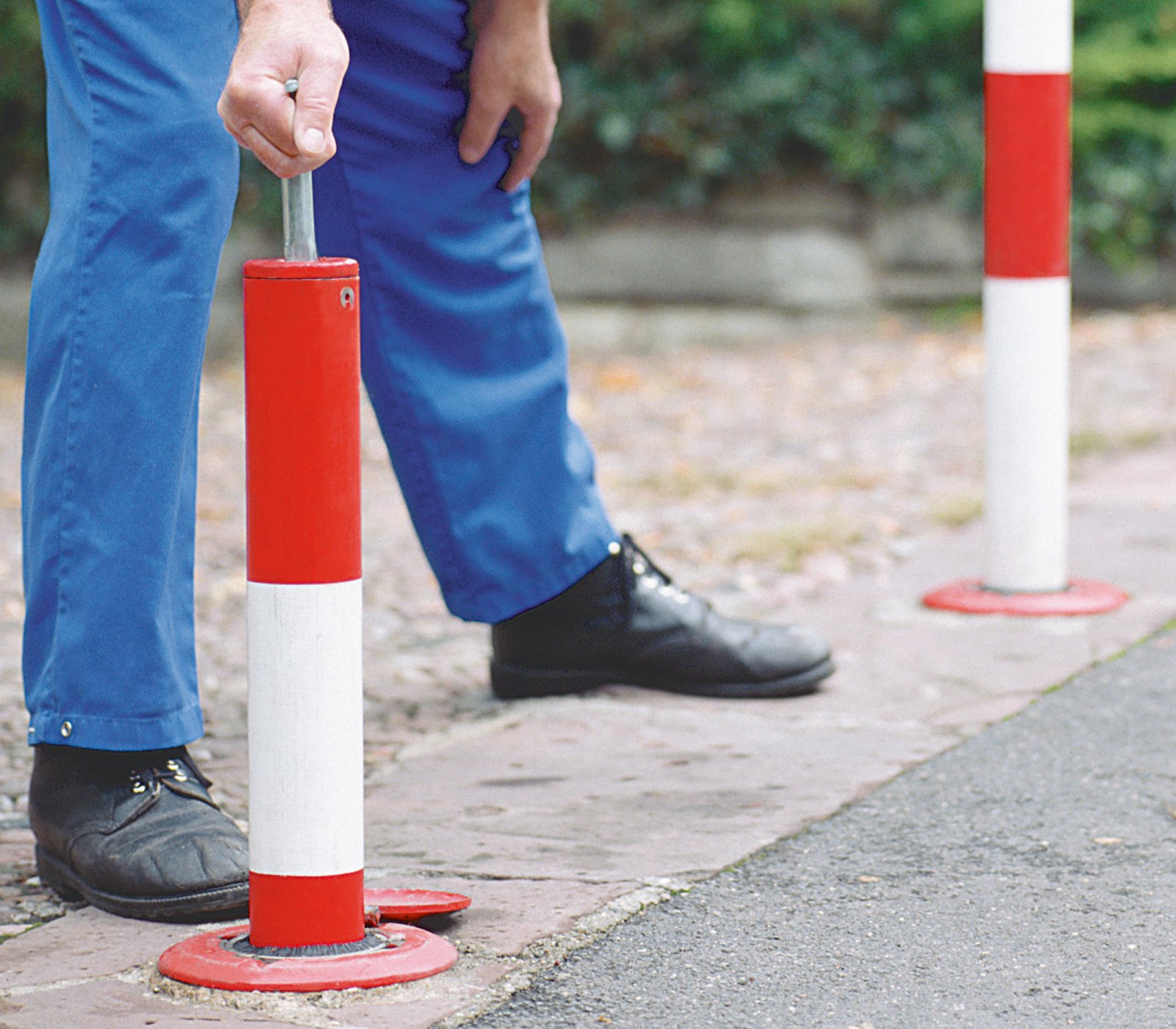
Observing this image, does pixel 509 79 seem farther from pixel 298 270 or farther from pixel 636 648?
pixel 298 270

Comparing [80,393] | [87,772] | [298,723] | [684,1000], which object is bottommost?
[684,1000]

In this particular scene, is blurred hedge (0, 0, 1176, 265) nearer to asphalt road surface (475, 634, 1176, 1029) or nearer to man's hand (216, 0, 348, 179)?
asphalt road surface (475, 634, 1176, 1029)

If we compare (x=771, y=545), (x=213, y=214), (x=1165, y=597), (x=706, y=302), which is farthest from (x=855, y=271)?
(x=213, y=214)

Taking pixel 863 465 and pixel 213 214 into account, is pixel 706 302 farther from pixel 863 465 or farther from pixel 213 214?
pixel 213 214

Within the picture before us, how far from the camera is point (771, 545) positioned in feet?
10.9

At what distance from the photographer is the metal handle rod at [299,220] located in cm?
135

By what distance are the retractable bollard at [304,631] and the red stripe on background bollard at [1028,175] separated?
158 centimetres

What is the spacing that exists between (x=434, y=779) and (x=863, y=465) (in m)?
2.42

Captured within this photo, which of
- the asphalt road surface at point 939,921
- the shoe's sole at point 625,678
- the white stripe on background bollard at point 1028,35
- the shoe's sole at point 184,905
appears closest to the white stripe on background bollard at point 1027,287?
the white stripe on background bollard at point 1028,35

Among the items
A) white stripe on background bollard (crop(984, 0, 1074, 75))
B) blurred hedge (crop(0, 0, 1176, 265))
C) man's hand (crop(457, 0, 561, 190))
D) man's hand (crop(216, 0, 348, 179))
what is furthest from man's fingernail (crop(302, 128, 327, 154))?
blurred hedge (crop(0, 0, 1176, 265))

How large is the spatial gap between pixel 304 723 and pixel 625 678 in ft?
3.47

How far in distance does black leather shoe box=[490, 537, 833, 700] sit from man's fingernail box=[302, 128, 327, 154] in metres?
1.05

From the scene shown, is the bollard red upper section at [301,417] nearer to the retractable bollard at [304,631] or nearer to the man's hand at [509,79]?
the retractable bollard at [304,631]

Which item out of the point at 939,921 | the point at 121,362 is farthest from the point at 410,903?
the point at 121,362
